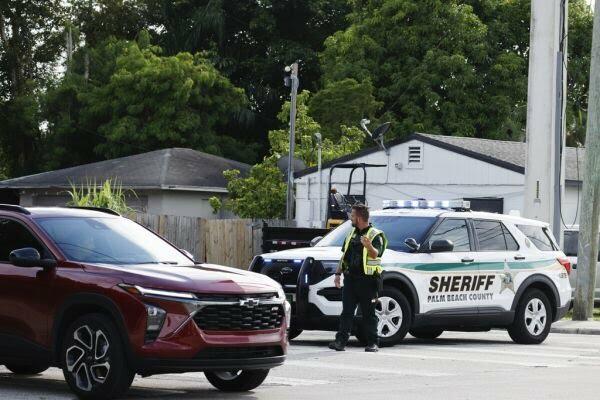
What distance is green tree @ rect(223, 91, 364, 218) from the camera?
40906mm

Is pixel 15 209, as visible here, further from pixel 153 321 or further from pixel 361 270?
pixel 361 270

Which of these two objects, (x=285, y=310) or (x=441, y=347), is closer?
(x=285, y=310)

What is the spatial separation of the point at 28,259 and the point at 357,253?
527 centimetres

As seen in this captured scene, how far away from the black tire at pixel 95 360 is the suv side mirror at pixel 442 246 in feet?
23.1

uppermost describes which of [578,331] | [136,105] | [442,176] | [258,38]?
[258,38]

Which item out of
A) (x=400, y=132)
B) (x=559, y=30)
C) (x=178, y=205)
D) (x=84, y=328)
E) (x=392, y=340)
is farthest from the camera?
(x=400, y=132)

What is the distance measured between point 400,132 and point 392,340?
111ft

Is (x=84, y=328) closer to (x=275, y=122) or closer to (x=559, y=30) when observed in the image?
(x=559, y=30)

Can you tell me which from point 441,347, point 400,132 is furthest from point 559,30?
point 400,132

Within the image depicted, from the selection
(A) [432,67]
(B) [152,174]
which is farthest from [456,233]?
(A) [432,67]

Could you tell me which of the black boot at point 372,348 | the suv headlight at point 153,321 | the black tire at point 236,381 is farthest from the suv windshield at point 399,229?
the suv headlight at point 153,321

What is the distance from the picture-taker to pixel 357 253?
1524cm

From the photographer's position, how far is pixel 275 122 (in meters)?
61.6

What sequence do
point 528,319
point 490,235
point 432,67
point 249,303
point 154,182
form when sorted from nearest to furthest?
point 249,303
point 490,235
point 528,319
point 154,182
point 432,67
